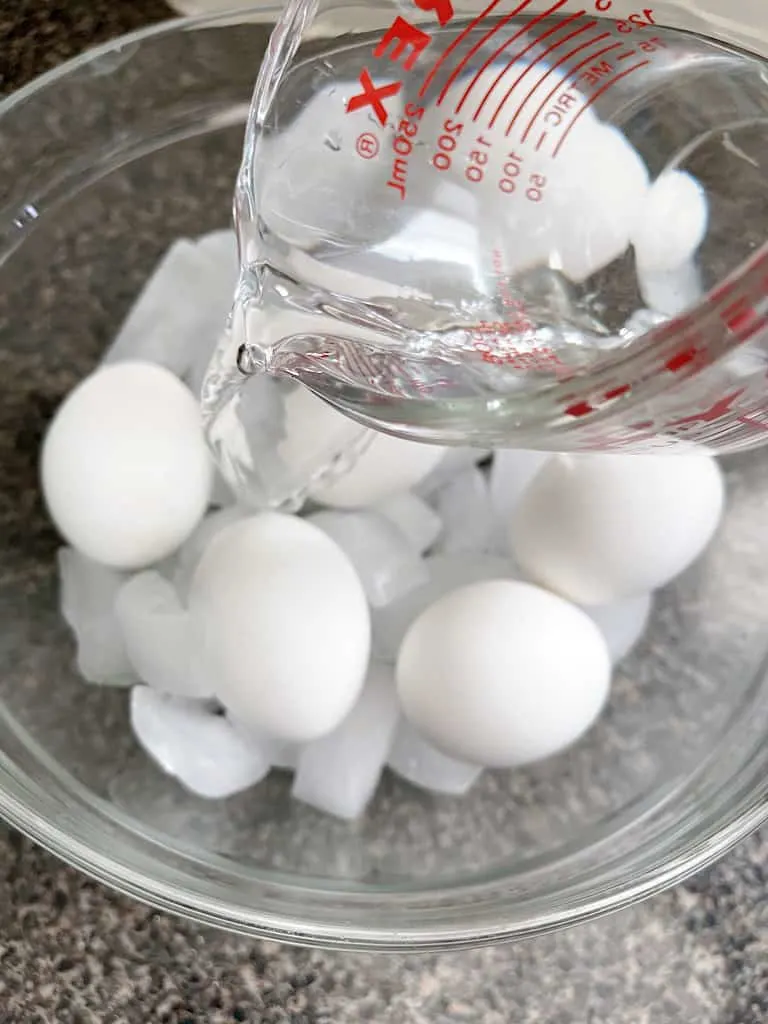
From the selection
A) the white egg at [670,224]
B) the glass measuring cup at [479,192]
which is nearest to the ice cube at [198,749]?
the glass measuring cup at [479,192]

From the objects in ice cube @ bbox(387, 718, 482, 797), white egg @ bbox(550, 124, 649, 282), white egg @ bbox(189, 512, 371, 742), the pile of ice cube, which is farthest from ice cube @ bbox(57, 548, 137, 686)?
white egg @ bbox(550, 124, 649, 282)

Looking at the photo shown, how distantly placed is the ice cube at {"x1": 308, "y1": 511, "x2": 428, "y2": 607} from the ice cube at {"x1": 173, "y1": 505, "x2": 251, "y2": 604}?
66mm

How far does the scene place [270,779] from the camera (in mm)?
867

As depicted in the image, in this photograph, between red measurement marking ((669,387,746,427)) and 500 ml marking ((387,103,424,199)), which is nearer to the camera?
red measurement marking ((669,387,746,427))

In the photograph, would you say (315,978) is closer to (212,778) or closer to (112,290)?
(212,778)

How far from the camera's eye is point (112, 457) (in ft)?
2.67

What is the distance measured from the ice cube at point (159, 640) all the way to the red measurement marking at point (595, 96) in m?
0.44

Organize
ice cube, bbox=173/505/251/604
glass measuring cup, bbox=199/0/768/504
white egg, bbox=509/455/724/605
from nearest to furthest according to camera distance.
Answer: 1. glass measuring cup, bbox=199/0/768/504
2. white egg, bbox=509/455/724/605
3. ice cube, bbox=173/505/251/604

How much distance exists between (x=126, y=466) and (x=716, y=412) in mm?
457

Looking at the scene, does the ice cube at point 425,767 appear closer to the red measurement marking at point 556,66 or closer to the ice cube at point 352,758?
the ice cube at point 352,758

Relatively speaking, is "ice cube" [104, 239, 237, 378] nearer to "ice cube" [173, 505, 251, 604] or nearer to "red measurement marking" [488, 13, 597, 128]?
"ice cube" [173, 505, 251, 604]

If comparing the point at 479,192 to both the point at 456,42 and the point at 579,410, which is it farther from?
the point at 579,410

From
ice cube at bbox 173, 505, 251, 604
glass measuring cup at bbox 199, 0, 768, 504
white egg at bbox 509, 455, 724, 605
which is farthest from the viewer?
ice cube at bbox 173, 505, 251, 604

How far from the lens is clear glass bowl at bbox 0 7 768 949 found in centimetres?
75
